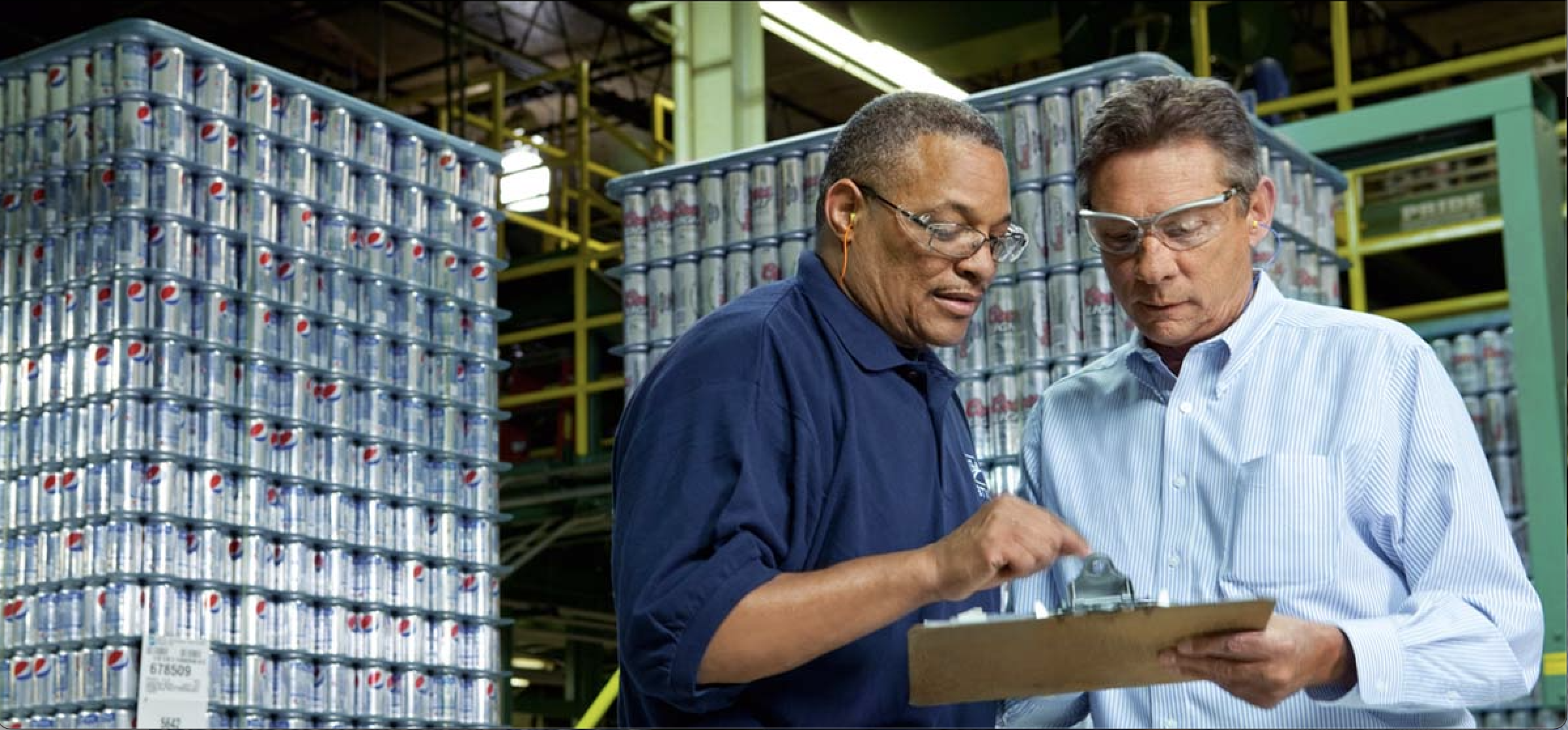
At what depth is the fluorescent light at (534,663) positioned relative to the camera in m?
25.7

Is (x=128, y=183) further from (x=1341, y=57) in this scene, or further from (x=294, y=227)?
(x=1341, y=57)

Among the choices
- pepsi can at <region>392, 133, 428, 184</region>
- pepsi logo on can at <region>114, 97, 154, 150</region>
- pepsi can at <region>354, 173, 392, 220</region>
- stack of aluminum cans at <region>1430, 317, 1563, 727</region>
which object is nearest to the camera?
pepsi logo on can at <region>114, 97, 154, 150</region>

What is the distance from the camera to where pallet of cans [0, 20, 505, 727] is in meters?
7.51

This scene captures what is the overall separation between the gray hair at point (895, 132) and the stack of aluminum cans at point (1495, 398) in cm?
768

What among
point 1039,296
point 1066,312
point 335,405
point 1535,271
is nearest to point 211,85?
point 335,405

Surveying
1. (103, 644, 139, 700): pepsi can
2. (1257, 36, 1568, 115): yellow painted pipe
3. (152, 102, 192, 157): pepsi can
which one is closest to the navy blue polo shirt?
(103, 644, 139, 700): pepsi can

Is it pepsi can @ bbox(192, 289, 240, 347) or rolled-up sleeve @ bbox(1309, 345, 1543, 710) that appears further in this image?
pepsi can @ bbox(192, 289, 240, 347)

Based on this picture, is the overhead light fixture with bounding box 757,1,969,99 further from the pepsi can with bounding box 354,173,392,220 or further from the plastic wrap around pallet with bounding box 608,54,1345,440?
the pepsi can with bounding box 354,173,392,220

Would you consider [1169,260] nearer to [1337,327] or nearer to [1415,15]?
[1337,327]

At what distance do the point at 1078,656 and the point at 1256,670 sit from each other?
24 centimetres

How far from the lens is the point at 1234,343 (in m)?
2.96

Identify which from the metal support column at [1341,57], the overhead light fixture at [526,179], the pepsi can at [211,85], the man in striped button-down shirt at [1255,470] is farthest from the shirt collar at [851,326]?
the overhead light fixture at [526,179]

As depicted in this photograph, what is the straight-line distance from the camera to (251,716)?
7746mm

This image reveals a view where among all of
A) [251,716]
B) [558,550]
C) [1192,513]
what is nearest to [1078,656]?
[1192,513]
